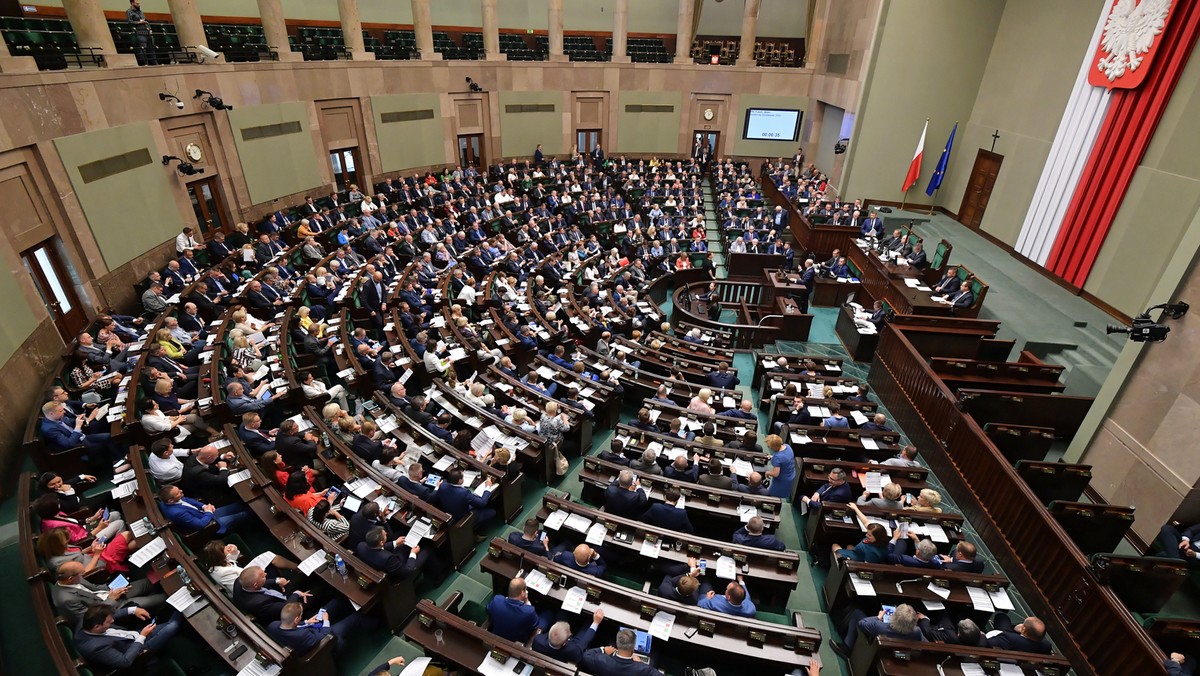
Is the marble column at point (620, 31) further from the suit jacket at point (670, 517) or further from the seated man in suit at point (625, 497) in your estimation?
the suit jacket at point (670, 517)

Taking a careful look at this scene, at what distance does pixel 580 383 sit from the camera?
8.87 metres

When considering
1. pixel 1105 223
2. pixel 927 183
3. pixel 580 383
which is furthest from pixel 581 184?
pixel 1105 223

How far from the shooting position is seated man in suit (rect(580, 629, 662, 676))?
4352 mm

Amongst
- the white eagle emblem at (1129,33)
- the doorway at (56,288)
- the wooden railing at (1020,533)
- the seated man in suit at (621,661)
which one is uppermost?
the white eagle emblem at (1129,33)

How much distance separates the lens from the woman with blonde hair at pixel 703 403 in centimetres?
824

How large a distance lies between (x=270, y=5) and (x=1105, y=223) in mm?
20801

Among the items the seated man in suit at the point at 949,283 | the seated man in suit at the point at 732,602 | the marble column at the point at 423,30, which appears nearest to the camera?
the seated man in suit at the point at 732,602

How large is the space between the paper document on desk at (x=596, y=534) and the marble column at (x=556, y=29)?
2109 cm

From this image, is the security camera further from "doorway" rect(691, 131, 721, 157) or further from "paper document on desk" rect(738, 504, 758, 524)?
"doorway" rect(691, 131, 721, 157)

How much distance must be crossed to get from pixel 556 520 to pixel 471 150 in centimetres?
1935

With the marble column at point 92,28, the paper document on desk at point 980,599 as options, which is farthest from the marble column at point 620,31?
the paper document on desk at point 980,599

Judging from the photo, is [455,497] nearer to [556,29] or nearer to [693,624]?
[693,624]

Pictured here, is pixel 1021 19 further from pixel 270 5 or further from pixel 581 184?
pixel 270 5

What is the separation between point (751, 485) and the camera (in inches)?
259
